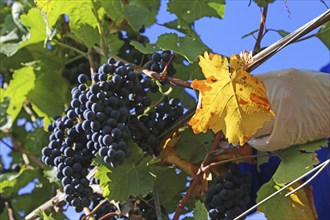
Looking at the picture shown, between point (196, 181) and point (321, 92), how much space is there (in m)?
0.36

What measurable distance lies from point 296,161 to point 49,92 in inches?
30.9

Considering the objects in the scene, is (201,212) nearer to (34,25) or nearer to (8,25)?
(34,25)

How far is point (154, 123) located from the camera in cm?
187

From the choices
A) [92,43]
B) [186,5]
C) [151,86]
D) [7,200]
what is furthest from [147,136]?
[7,200]

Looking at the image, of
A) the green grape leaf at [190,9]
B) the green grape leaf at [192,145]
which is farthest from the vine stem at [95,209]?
the green grape leaf at [190,9]

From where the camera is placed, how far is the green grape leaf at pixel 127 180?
5.75ft

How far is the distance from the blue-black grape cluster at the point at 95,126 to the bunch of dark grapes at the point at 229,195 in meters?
0.25

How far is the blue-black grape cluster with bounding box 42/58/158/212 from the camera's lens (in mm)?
1713

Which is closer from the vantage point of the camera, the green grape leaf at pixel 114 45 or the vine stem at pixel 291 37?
the vine stem at pixel 291 37

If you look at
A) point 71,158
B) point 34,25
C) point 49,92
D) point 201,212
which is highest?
point 34,25

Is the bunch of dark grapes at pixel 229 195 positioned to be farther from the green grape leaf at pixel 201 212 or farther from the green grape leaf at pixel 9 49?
the green grape leaf at pixel 9 49

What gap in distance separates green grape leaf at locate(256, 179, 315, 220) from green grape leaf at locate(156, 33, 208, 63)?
1.12ft

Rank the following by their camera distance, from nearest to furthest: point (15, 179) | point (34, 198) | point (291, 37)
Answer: point (291, 37), point (15, 179), point (34, 198)

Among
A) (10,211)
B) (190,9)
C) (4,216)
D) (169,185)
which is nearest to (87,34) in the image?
(190,9)
